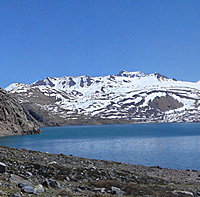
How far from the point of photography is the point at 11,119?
6521 inches

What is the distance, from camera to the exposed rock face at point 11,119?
157500mm

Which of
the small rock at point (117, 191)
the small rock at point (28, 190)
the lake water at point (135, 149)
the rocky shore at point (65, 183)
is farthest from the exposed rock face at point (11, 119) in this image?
the small rock at point (28, 190)

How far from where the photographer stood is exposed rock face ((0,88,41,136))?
15750 centimetres

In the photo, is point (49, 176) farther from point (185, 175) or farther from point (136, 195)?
point (185, 175)

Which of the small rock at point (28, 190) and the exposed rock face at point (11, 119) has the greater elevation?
the exposed rock face at point (11, 119)

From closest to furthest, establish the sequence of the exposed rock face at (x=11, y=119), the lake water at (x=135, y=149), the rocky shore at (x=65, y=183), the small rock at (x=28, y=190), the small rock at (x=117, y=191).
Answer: the small rock at (x=28, y=190), the rocky shore at (x=65, y=183), the small rock at (x=117, y=191), the lake water at (x=135, y=149), the exposed rock face at (x=11, y=119)

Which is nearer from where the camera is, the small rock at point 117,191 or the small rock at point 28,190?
the small rock at point 28,190

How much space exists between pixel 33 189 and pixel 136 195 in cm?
788

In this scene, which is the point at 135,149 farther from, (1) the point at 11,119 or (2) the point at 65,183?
(1) the point at 11,119

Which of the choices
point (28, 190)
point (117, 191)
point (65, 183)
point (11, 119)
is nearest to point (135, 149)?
point (65, 183)

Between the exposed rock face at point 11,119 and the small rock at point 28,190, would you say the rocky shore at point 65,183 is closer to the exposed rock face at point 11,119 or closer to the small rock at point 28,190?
the small rock at point 28,190

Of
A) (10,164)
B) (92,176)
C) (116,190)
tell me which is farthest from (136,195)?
(10,164)

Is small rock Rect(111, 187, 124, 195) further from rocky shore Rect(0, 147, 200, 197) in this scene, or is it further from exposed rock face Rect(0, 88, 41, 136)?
exposed rock face Rect(0, 88, 41, 136)

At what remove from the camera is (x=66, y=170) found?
27.7 m
